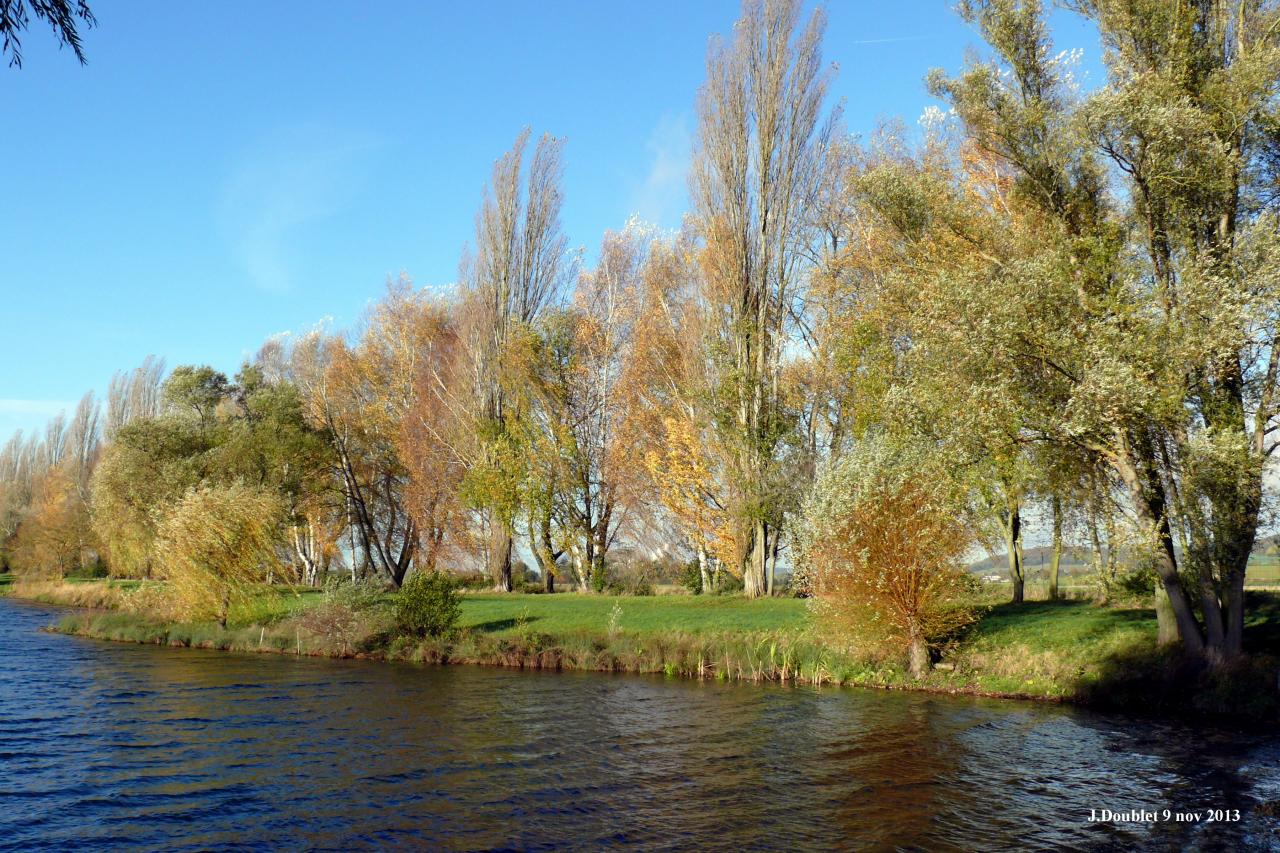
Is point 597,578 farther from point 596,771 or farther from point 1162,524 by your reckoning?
point 1162,524

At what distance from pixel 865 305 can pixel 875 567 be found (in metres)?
13.1

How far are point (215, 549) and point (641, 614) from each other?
619 inches

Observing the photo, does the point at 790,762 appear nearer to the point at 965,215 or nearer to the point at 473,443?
the point at 965,215

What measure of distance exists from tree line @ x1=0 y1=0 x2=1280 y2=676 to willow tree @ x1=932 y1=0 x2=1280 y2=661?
76 mm

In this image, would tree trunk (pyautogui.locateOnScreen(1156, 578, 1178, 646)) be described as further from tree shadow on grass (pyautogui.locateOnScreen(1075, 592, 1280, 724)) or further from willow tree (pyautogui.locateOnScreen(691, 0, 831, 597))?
willow tree (pyautogui.locateOnScreen(691, 0, 831, 597))

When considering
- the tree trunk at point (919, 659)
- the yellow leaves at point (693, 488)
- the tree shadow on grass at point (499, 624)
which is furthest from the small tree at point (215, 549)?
the tree trunk at point (919, 659)

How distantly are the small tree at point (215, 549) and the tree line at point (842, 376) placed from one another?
245 millimetres

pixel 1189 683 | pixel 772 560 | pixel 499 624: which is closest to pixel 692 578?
pixel 772 560

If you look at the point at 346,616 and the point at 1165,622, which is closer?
the point at 1165,622

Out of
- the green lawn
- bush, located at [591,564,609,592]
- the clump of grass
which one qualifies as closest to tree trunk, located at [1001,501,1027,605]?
the green lawn

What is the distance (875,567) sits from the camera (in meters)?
20.5

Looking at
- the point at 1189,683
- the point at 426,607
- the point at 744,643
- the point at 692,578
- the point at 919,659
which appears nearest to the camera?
the point at 1189,683

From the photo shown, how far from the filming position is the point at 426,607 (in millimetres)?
27859

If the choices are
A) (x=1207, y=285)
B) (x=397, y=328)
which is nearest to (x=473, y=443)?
(x=397, y=328)
